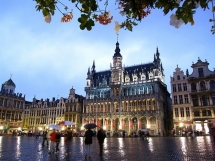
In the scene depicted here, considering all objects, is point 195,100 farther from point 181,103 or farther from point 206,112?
point 206,112

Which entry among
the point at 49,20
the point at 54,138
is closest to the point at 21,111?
the point at 54,138

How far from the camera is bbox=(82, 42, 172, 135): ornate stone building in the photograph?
171 feet

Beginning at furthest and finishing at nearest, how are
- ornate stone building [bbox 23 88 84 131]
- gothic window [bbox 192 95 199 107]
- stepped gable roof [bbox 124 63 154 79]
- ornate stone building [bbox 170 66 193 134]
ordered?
ornate stone building [bbox 23 88 84 131] < stepped gable roof [bbox 124 63 154 79] < ornate stone building [bbox 170 66 193 134] < gothic window [bbox 192 95 199 107]

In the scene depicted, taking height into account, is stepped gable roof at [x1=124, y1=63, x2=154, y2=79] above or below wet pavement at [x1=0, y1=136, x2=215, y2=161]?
above

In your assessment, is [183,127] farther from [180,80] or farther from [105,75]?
[105,75]

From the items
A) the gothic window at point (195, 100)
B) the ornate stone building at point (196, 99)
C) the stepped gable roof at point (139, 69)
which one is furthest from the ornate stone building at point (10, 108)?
the gothic window at point (195, 100)

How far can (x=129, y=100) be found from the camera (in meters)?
55.7

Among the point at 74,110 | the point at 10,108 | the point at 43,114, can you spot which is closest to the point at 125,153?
the point at 74,110

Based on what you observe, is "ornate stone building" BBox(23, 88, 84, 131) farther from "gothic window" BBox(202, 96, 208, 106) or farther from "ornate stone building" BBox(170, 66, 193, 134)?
"gothic window" BBox(202, 96, 208, 106)

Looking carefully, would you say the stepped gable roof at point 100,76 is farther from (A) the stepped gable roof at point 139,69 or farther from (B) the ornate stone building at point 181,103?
(B) the ornate stone building at point 181,103

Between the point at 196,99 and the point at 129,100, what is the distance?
17958 millimetres

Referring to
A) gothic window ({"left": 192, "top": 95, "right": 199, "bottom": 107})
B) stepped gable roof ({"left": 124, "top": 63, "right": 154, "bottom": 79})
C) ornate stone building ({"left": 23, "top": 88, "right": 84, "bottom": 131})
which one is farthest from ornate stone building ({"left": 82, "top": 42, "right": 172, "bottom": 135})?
gothic window ({"left": 192, "top": 95, "right": 199, "bottom": 107})

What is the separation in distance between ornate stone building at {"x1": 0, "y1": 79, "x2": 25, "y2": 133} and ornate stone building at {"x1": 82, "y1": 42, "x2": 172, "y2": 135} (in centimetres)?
2714

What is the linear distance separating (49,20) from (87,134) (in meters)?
8.52
